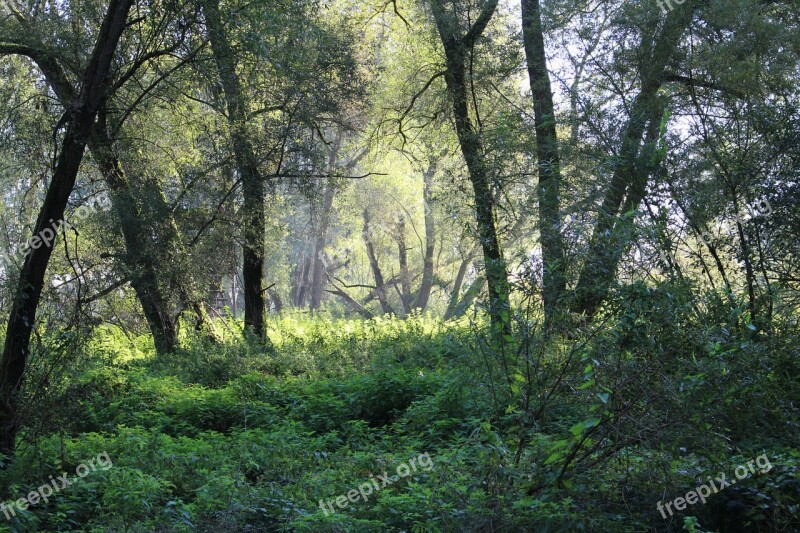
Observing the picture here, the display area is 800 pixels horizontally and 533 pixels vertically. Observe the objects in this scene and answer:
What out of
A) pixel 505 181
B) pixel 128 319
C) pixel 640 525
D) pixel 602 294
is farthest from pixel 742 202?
pixel 128 319

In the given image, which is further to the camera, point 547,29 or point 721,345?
point 547,29

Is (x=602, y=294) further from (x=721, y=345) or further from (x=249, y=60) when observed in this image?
(x=249, y=60)

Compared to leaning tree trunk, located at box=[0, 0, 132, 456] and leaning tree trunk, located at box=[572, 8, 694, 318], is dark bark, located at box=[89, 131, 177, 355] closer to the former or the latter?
leaning tree trunk, located at box=[0, 0, 132, 456]

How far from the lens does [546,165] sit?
688cm

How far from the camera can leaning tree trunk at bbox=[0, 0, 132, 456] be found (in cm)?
703

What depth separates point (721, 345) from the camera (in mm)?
5719

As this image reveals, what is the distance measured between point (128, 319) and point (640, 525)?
14.6 metres

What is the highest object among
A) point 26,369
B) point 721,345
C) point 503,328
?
point 26,369

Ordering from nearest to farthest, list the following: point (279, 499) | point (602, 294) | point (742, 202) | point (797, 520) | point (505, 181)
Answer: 1. point (797, 520)
2. point (602, 294)
3. point (279, 499)
4. point (742, 202)
5. point (505, 181)
